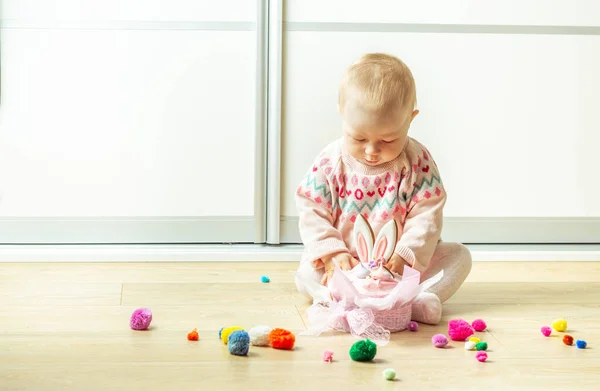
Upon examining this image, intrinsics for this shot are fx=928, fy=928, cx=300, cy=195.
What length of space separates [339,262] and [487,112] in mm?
903

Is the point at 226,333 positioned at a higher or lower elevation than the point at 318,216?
lower

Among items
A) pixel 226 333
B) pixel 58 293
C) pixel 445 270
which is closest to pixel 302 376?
pixel 226 333

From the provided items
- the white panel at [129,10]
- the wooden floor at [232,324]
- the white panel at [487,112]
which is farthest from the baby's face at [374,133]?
the white panel at [129,10]

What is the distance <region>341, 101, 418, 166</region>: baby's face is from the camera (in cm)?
189

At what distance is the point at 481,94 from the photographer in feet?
8.68

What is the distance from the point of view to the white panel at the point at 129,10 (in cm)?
250

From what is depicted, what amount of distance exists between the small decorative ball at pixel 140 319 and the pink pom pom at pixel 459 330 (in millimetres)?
599

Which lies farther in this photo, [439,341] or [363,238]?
[363,238]

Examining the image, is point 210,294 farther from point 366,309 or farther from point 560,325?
point 560,325

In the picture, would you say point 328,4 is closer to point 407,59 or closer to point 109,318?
point 407,59

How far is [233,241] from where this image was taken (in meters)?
2.65

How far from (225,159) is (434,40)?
68cm

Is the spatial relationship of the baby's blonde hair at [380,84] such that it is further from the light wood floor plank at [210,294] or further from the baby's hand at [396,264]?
the light wood floor plank at [210,294]

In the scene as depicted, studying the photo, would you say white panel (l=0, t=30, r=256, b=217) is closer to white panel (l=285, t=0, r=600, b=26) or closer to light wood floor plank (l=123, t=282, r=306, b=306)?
white panel (l=285, t=0, r=600, b=26)
